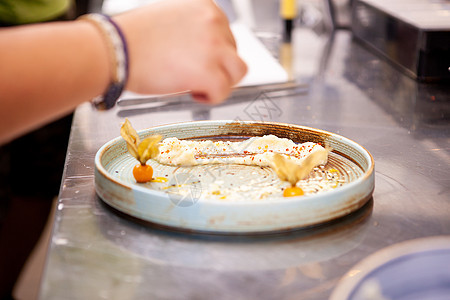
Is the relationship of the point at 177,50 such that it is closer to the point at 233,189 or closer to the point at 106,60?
the point at 106,60

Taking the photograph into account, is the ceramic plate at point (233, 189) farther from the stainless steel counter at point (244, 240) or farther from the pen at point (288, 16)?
the pen at point (288, 16)

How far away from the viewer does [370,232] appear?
74 cm

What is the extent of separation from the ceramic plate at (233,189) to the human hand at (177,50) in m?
0.14

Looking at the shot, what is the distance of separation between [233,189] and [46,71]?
332 mm

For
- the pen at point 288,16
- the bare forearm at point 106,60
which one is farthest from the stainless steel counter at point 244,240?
the pen at point 288,16

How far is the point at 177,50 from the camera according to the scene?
2.25 feet

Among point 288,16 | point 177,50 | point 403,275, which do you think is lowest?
point 288,16

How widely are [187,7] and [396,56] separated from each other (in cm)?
124

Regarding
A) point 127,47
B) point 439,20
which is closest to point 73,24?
point 127,47

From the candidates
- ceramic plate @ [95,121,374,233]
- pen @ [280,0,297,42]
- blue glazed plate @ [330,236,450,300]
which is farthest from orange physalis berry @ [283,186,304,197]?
pen @ [280,0,297,42]

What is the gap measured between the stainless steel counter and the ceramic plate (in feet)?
0.08

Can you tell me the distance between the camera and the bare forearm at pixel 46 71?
23.5 inches

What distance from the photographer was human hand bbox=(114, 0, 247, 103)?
676 mm

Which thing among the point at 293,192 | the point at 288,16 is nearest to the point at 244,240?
the point at 293,192
